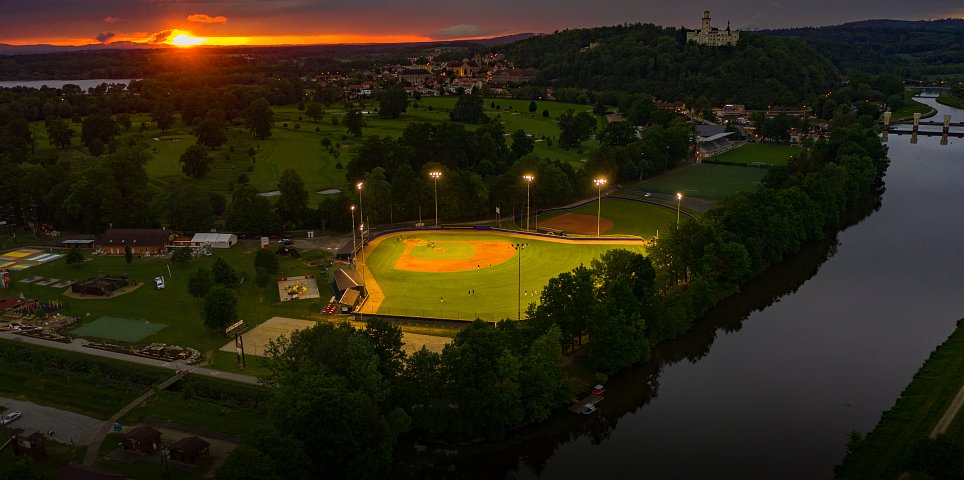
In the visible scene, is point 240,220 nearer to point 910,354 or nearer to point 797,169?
point 910,354

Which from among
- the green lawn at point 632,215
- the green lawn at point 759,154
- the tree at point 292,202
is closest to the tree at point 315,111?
the tree at point 292,202

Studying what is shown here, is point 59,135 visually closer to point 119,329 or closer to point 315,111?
point 315,111

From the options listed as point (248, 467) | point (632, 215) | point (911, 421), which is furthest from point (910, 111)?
point (248, 467)

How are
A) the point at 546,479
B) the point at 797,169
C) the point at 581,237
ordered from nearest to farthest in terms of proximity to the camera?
the point at 546,479, the point at 581,237, the point at 797,169

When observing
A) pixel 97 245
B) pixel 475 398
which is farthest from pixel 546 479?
pixel 97 245

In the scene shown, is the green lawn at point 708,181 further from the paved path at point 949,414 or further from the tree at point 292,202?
the paved path at point 949,414

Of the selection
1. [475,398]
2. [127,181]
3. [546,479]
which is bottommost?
[546,479]

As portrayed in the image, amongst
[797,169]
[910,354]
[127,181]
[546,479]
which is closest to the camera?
[546,479]
